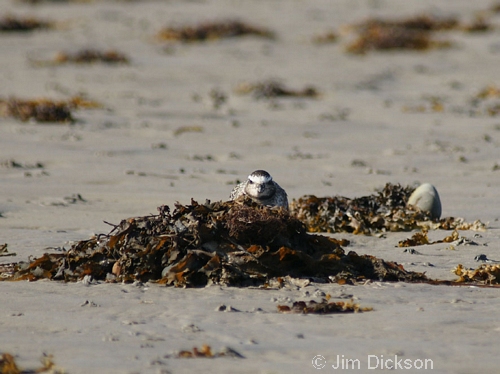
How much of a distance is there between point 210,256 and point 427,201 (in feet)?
7.27

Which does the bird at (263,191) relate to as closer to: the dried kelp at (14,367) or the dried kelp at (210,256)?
the dried kelp at (210,256)

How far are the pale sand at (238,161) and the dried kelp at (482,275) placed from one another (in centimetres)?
20

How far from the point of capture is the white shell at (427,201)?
20.5ft

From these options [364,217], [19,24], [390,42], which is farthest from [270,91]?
[19,24]

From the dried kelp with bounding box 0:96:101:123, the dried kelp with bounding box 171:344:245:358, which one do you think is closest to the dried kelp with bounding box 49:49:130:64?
the dried kelp with bounding box 0:96:101:123

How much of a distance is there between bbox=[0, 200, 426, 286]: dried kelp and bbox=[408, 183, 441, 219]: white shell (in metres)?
1.54

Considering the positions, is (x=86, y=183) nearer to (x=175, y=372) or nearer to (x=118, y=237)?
(x=118, y=237)

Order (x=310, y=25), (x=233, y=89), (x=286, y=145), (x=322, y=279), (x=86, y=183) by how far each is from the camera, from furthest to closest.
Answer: (x=310, y=25)
(x=233, y=89)
(x=286, y=145)
(x=86, y=183)
(x=322, y=279)

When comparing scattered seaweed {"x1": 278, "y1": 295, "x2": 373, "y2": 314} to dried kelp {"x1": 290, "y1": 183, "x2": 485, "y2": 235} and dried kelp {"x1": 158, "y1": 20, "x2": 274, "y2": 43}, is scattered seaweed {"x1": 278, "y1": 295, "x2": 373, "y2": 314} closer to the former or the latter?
dried kelp {"x1": 290, "y1": 183, "x2": 485, "y2": 235}

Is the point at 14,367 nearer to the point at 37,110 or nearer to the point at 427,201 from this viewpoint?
the point at 427,201

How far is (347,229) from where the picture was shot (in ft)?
19.9

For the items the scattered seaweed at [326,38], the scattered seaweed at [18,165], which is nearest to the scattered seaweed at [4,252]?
the scattered seaweed at [18,165]

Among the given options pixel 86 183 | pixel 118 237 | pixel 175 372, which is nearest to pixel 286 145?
pixel 86 183

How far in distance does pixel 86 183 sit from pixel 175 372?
423 cm
